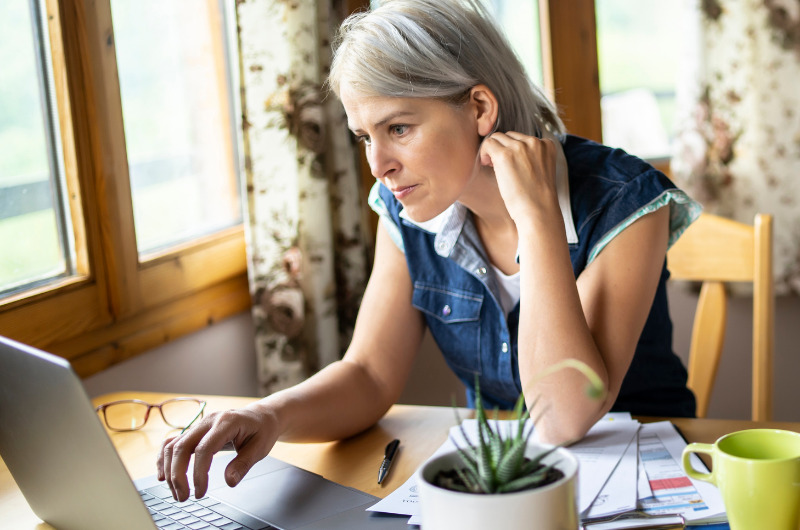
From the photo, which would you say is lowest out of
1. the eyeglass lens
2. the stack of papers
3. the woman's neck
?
the eyeglass lens

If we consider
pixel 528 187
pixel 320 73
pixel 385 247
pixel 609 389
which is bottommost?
pixel 609 389

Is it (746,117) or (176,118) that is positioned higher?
(176,118)

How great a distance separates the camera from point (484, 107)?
1.23 meters

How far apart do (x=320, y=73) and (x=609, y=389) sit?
42.3 inches

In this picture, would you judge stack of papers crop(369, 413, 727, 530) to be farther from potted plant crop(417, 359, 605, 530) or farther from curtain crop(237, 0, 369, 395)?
curtain crop(237, 0, 369, 395)

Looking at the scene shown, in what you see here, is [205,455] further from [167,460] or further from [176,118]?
[176,118]

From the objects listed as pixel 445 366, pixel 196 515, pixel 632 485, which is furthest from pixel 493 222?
pixel 445 366

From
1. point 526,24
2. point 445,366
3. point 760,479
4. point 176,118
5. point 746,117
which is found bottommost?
point 445,366

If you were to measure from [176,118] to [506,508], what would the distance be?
1.50 meters

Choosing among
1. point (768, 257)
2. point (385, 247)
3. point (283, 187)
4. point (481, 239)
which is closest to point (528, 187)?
point (481, 239)

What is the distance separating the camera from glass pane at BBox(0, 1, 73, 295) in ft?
4.61

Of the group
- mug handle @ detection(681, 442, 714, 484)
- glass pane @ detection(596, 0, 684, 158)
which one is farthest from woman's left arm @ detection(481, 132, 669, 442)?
glass pane @ detection(596, 0, 684, 158)

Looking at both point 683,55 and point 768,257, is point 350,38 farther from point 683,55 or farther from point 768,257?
point 683,55

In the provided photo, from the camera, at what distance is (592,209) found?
48.5 inches
